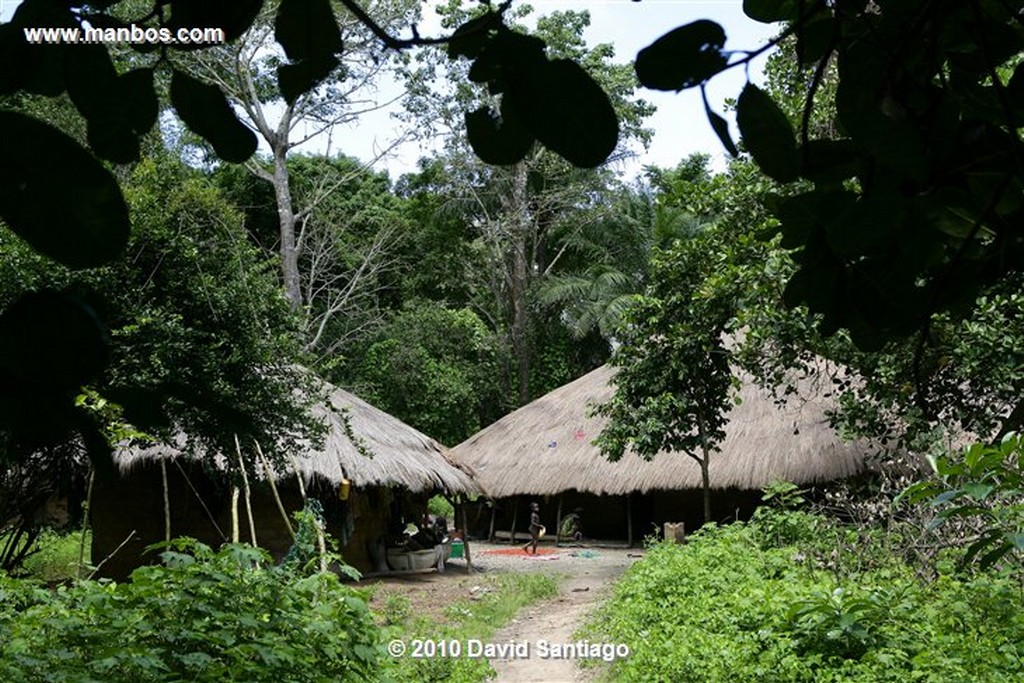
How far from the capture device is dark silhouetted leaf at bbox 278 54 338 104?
0.76 metres

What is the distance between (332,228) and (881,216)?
54.6ft

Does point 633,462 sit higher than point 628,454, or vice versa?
point 628,454

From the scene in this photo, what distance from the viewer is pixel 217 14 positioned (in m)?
0.74

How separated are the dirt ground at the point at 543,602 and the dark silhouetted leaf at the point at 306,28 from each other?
16.8 ft

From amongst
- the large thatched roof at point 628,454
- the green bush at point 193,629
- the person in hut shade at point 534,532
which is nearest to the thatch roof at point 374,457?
the large thatched roof at point 628,454

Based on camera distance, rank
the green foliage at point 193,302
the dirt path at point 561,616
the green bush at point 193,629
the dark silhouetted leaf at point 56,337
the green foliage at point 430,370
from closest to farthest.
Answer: the dark silhouetted leaf at point 56,337 → the green bush at point 193,629 → the dirt path at point 561,616 → the green foliage at point 193,302 → the green foliage at point 430,370

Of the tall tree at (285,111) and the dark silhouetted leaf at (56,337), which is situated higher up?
the tall tree at (285,111)

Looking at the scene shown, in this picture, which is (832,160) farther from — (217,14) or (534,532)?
(534,532)

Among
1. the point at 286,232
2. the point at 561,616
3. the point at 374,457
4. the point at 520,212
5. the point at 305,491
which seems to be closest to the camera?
the point at 561,616

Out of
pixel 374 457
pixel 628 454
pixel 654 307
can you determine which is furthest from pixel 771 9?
pixel 628 454

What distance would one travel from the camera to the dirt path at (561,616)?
589 cm

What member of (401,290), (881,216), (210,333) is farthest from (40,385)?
(401,290)

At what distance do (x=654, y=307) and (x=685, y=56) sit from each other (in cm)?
826

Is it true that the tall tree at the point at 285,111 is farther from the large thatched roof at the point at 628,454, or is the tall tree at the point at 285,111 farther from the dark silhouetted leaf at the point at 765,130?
the dark silhouetted leaf at the point at 765,130
